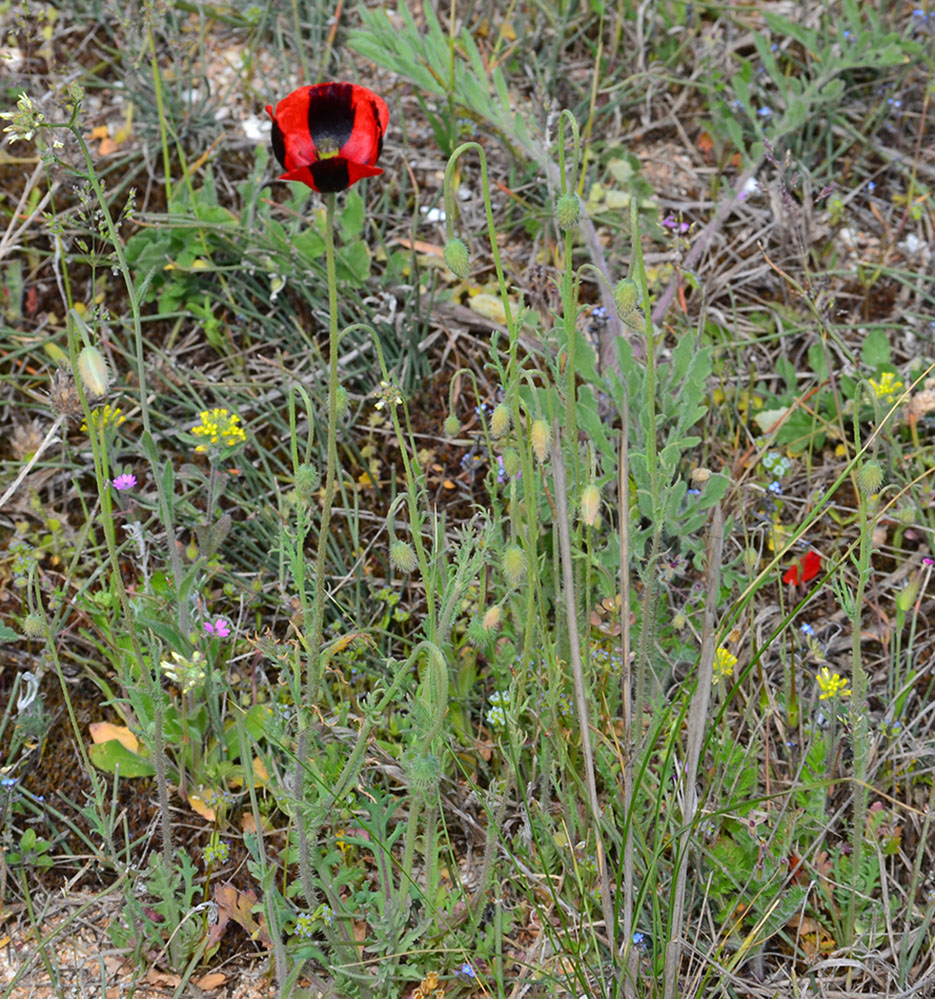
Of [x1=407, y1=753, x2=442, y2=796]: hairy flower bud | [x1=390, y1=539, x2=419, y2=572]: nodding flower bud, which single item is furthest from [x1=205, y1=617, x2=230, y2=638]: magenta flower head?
[x1=407, y1=753, x2=442, y2=796]: hairy flower bud

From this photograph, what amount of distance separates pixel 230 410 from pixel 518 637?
102cm

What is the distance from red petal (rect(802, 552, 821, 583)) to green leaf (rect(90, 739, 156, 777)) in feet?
4.86

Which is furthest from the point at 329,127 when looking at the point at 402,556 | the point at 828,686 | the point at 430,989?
the point at 430,989

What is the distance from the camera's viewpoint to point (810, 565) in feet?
8.10

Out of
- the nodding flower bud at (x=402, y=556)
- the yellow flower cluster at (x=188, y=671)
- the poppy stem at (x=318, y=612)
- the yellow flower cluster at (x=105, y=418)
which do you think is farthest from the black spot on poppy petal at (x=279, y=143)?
the yellow flower cluster at (x=188, y=671)

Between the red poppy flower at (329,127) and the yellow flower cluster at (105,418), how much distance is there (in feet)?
1.82

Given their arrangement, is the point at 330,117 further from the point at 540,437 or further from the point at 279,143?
the point at 540,437

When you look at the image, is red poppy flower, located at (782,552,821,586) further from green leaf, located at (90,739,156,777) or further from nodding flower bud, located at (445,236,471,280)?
green leaf, located at (90,739,156,777)

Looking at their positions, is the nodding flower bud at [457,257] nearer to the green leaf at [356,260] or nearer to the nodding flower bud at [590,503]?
the nodding flower bud at [590,503]

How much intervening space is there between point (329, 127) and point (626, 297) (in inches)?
21.9

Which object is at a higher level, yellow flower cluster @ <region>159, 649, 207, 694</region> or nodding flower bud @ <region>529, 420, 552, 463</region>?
nodding flower bud @ <region>529, 420, 552, 463</region>

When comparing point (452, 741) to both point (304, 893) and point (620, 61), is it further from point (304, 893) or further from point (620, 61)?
point (620, 61)

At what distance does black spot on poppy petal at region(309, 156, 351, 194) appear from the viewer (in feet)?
5.25

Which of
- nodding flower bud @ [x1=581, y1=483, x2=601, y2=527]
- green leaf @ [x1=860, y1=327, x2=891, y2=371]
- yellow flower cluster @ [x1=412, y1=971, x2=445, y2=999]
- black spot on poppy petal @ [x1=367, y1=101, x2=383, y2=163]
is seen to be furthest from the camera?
green leaf @ [x1=860, y1=327, x2=891, y2=371]
